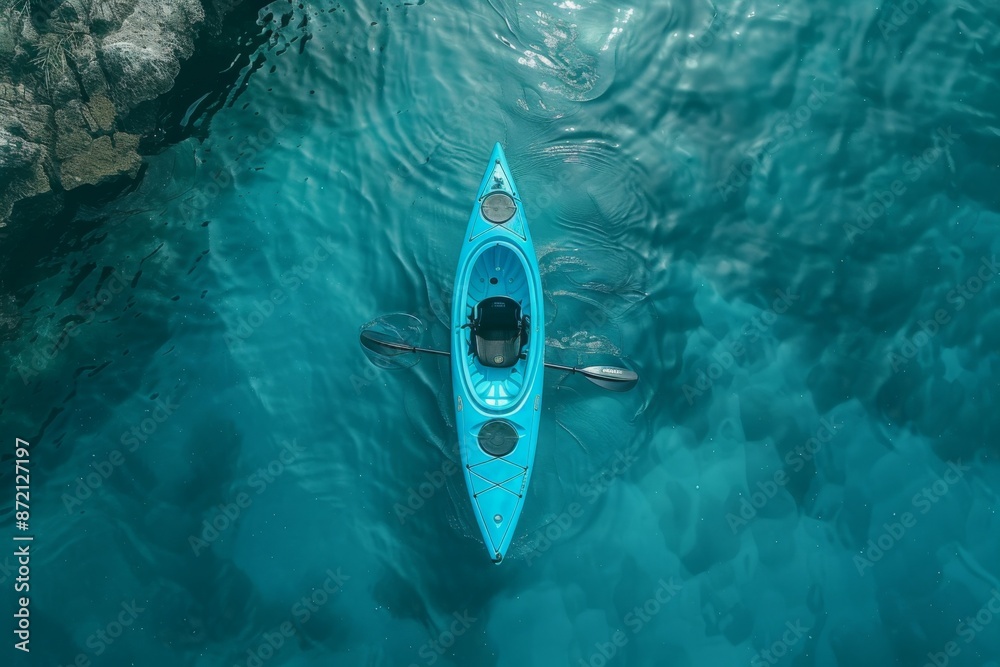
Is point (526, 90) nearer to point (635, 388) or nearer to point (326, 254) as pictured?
point (326, 254)

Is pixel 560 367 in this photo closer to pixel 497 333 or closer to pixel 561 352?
pixel 561 352

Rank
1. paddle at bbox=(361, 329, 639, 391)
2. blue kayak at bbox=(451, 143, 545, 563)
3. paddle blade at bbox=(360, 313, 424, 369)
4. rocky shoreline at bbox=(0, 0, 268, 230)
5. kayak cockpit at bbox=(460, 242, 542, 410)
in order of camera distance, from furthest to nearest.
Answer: paddle blade at bbox=(360, 313, 424, 369) < rocky shoreline at bbox=(0, 0, 268, 230) < paddle at bbox=(361, 329, 639, 391) < kayak cockpit at bbox=(460, 242, 542, 410) < blue kayak at bbox=(451, 143, 545, 563)

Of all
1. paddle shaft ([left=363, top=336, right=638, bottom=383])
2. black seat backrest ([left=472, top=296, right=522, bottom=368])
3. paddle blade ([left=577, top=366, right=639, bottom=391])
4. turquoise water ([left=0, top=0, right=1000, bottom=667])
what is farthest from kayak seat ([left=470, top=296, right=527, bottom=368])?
paddle blade ([left=577, top=366, right=639, bottom=391])

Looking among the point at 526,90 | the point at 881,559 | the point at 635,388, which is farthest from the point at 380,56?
the point at 881,559

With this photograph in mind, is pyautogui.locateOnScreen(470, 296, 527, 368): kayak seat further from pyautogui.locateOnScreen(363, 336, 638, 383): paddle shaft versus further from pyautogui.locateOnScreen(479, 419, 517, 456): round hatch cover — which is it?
pyautogui.locateOnScreen(479, 419, 517, 456): round hatch cover

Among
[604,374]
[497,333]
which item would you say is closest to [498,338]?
[497,333]

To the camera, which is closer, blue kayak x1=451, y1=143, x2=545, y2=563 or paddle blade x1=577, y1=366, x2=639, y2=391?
blue kayak x1=451, y1=143, x2=545, y2=563

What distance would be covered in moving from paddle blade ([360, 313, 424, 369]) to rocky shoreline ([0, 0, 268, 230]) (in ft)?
16.9

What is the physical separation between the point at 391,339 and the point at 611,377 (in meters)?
3.71

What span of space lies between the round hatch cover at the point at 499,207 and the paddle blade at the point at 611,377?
277cm

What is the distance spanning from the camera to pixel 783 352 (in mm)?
11531

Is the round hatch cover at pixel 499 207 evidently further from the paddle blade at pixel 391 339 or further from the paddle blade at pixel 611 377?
the paddle blade at pixel 611 377

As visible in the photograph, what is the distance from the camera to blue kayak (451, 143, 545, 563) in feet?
34.7

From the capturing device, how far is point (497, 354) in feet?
35.9
